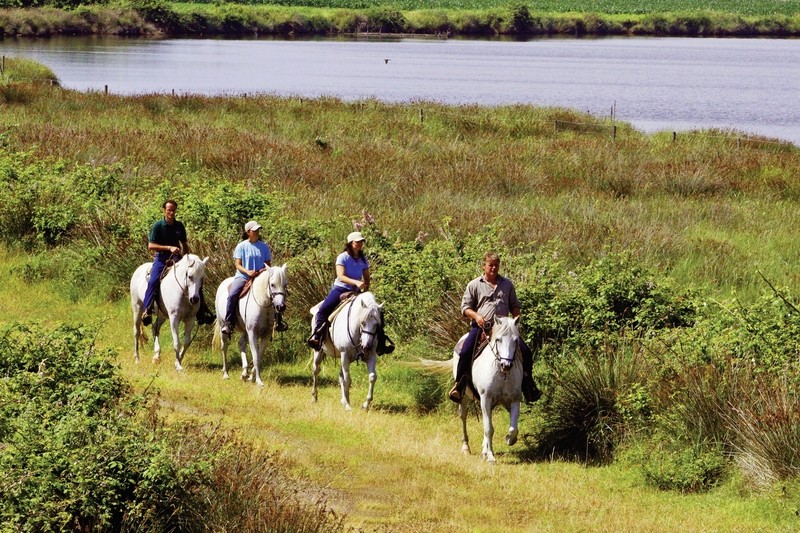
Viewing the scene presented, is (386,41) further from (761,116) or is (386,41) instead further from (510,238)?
(510,238)

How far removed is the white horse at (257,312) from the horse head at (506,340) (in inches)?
175

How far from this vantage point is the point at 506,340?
14.3 metres

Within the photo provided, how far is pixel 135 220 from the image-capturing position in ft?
83.1

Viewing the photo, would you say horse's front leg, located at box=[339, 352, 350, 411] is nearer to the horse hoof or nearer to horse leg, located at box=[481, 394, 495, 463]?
horse leg, located at box=[481, 394, 495, 463]

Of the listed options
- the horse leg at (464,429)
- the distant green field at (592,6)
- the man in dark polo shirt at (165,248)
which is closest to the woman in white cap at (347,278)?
the horse leg at (464,429)

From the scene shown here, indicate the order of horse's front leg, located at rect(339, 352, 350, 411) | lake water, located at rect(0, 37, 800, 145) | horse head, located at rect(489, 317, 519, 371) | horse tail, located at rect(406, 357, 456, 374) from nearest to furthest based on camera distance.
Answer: horse head, located at rect(489, 317, 519, 371) < horse tail, located at rect(406, 357, 456, 374) < horse's front leg, located at rect(339, 352, 350, 411) < lake water, located at rect(0, 37, 800, 145)

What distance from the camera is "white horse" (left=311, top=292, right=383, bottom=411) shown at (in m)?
16.6

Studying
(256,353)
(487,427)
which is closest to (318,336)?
(256,353)

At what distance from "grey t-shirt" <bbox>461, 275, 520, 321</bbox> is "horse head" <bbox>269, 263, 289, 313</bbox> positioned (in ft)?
12.3

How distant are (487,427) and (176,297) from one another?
6.76m

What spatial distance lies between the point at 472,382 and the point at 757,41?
165m

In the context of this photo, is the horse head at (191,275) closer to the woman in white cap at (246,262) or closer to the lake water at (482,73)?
the woman in white cap at (246,262)

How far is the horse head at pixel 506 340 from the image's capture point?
46.9 ft

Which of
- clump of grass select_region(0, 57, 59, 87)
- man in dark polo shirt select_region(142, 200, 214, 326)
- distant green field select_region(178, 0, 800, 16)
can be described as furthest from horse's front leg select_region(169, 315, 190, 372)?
distant green field select_region(178, 0, 800, 16)
